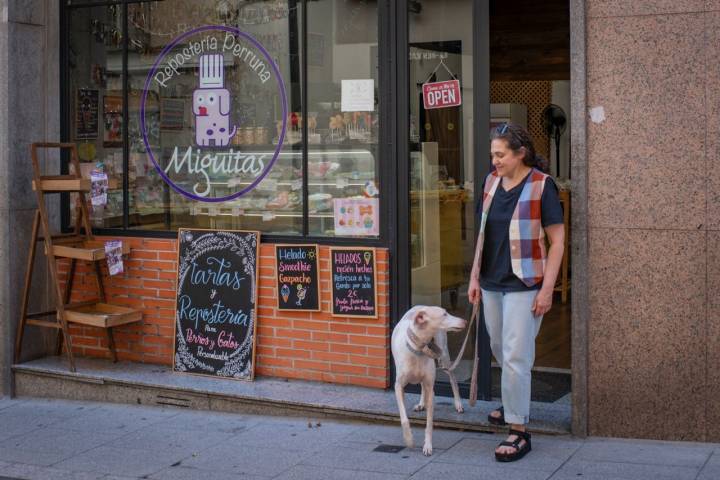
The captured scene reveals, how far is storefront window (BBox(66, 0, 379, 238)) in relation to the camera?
786 cm

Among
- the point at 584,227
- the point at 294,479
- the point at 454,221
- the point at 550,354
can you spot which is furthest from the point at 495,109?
the point at 294,479

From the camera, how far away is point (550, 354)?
912 centimetres

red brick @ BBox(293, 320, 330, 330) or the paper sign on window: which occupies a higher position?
the paper sign on window

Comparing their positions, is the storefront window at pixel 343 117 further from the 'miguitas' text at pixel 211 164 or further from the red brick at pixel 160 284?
the red brick at pixel 160 284

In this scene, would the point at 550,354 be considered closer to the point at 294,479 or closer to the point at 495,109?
the point at 294,479

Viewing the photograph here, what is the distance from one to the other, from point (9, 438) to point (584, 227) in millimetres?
4107

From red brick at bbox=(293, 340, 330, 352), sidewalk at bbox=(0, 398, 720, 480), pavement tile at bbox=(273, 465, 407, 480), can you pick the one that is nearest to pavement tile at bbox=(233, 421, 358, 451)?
sidewalk at bbox=(0, 398, 720, 480)

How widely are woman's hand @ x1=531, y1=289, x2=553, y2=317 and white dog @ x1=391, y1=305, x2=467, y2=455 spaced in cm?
42

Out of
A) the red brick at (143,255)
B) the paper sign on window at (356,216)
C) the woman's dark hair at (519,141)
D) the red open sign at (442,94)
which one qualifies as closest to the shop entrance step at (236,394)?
the red brick at (143,255)

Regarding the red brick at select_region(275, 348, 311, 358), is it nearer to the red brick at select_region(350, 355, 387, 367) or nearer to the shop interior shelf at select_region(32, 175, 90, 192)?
the red brick at select_region(350, 355, 387, 367)

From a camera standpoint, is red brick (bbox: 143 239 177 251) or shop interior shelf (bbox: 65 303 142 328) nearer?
shop interior shelf (bbox: 65 303 142 328)

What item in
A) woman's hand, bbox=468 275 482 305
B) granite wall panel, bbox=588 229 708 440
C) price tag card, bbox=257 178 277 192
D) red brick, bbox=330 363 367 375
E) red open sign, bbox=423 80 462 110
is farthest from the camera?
price tag card, bbox=257 178 277 192

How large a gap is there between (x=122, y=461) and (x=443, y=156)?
9.78 feet

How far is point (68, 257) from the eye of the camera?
27.5 feet
